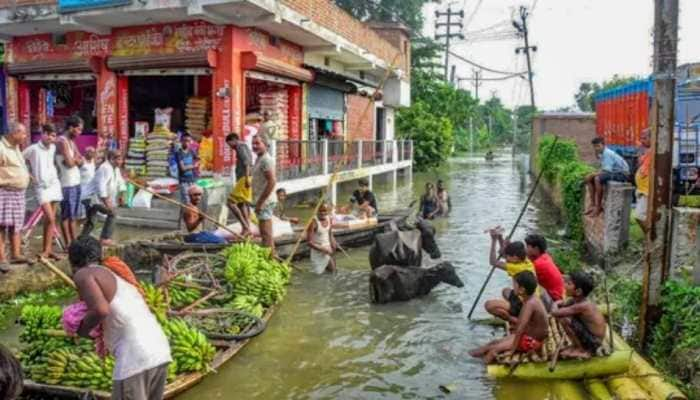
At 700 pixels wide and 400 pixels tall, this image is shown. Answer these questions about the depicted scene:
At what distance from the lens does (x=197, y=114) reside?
15812 mm

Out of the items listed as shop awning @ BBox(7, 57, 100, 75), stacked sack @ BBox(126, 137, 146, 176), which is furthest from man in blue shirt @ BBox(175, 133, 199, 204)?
shop awning @ BBox(7, 57, 100, 75)

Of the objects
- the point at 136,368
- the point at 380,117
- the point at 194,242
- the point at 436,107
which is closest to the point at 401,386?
the point at 136,368

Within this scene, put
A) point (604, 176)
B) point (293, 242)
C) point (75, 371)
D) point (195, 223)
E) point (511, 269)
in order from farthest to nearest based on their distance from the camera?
point (195, 223)
point (293, 242)
point (604, 176)
point (511, 269)
point (75, 371)

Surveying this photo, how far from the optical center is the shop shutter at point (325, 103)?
776 inches

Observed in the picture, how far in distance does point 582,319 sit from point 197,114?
11581 millimetres

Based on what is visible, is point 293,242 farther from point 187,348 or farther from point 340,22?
point 340,22

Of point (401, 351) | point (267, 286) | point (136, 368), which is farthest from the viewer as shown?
point (267, 286)

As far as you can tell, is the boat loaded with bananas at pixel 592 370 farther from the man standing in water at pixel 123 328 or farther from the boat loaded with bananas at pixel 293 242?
the boat loaded with bananas at pixel 293 242

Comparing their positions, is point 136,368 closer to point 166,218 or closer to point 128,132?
point 166,218

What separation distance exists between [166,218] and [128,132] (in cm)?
360

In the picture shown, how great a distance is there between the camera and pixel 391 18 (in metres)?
38.6

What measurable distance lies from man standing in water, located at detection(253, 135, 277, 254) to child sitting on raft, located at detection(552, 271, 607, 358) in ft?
16.0

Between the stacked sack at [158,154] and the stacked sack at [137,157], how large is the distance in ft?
0.33

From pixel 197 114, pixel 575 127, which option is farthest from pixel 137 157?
pixel 575 127
